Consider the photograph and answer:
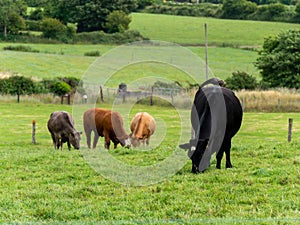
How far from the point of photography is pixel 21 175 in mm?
12859

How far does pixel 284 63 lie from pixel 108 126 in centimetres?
3162

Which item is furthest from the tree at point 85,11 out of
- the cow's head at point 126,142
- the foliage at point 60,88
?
the cow's head at point 126,142

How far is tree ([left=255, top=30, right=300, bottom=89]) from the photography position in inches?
1895

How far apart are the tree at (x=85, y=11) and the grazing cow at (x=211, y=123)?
234 ft

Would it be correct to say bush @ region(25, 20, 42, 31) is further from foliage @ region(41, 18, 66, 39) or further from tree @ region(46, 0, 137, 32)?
tree @ region(46, 0, 137, 32)

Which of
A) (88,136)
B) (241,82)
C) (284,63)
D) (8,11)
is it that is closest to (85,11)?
(8,11)

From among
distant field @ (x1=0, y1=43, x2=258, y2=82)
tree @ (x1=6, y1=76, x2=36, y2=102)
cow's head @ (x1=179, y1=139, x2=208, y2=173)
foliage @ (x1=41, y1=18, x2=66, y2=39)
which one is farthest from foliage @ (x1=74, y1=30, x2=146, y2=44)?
cow's head @ (x1=179, y1=139, x2=208, y2=173)

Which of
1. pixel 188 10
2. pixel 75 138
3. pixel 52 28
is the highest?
pixel 188 10

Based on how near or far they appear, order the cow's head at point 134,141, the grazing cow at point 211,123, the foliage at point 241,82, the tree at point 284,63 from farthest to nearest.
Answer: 1. the tree at point 284,63
2. the foliage at point 241,82
3. the cow's head at point 134,141
4. the grazing cow at point 211,123

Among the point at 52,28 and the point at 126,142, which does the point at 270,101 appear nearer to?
the point at 126,142

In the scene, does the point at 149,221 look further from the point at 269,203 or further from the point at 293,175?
the point at 293,175

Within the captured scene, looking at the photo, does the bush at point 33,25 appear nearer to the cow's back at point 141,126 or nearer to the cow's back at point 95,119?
the cow's back at point 95,119

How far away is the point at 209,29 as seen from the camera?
87.4 m

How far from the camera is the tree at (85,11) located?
83.3 metres
